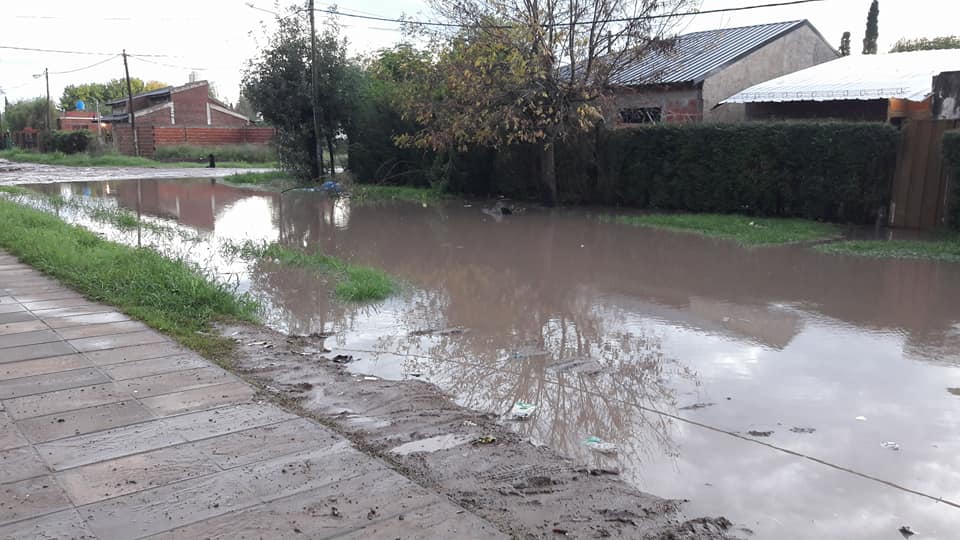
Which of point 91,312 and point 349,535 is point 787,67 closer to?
point 91,312

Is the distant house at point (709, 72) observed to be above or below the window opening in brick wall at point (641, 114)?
above

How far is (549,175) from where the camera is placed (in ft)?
66.8

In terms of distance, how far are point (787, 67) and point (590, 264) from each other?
51.3 feet

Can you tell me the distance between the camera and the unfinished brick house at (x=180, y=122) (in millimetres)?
49875

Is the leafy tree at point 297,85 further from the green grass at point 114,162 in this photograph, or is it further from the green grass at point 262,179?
the green grass at point 114,162

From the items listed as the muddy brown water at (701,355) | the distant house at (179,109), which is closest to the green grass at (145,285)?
the muddy brown water at (701,355)

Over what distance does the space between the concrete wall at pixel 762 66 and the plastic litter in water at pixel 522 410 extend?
16.8 metres

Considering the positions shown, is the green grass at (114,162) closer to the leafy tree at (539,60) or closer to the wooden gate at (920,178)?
the leafy tree at (539,60)

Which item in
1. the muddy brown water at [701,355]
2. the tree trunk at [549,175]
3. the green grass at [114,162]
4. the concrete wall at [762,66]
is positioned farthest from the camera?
the green grass at [114,162]

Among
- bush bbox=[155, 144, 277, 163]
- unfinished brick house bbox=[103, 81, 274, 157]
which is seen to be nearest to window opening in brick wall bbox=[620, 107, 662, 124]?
bush bbox=[155, 144, 277, 163]

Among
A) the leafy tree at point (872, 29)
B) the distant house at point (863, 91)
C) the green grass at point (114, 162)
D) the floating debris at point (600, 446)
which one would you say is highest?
the leafy tree at point (872, 29)

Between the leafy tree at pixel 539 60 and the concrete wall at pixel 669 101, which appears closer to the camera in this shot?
the leafy tree at pixel 539 60

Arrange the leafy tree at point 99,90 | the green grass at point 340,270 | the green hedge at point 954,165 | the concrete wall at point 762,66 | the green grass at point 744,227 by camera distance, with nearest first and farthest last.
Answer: the green grass at point 340,270 → the green hedge at point 954,165 → the green grass at point 744,227 → the concrete wall at point 762,66 → the leafy tree at point 99,90

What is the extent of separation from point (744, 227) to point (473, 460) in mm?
11813
